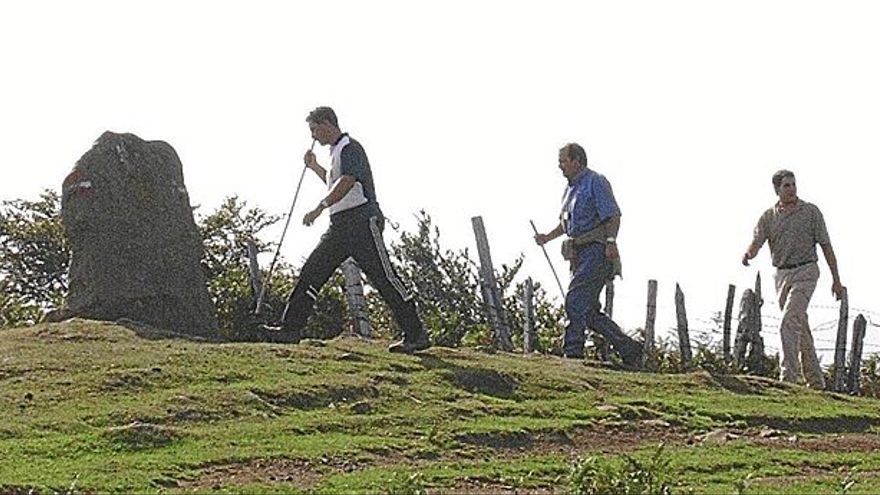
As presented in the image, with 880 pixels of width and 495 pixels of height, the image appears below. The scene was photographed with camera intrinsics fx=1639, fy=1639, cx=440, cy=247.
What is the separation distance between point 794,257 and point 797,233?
0.26 m

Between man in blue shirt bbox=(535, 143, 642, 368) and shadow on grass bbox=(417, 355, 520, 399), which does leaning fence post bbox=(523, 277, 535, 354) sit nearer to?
man in blue shirt bbox=(535, 143, 642, 368)

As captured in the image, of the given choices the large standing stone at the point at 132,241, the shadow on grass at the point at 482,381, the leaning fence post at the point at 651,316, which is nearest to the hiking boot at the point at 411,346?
the shadow on grass at the point at 482,381

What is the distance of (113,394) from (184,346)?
2.22 m

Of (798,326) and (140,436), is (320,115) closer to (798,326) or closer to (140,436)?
(140,436)

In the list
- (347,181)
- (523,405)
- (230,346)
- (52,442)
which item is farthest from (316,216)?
(52,442)

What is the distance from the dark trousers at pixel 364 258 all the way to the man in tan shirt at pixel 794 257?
412cm

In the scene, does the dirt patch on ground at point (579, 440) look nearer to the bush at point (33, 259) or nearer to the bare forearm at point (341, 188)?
the bare forearm at point (341, 188)

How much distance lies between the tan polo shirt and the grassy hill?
5.50 feet

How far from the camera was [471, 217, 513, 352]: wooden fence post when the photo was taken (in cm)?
2005

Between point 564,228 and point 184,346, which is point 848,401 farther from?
point 184,346

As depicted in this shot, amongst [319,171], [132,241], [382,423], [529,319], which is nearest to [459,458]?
[382,423]

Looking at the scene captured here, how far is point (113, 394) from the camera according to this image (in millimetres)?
12695

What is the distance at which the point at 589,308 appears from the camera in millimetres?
16844

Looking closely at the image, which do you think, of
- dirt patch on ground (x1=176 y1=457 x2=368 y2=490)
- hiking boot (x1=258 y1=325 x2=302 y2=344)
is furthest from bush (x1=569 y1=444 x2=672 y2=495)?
hiking boot (x1=258 y1=325 x2=302 y2=344)
